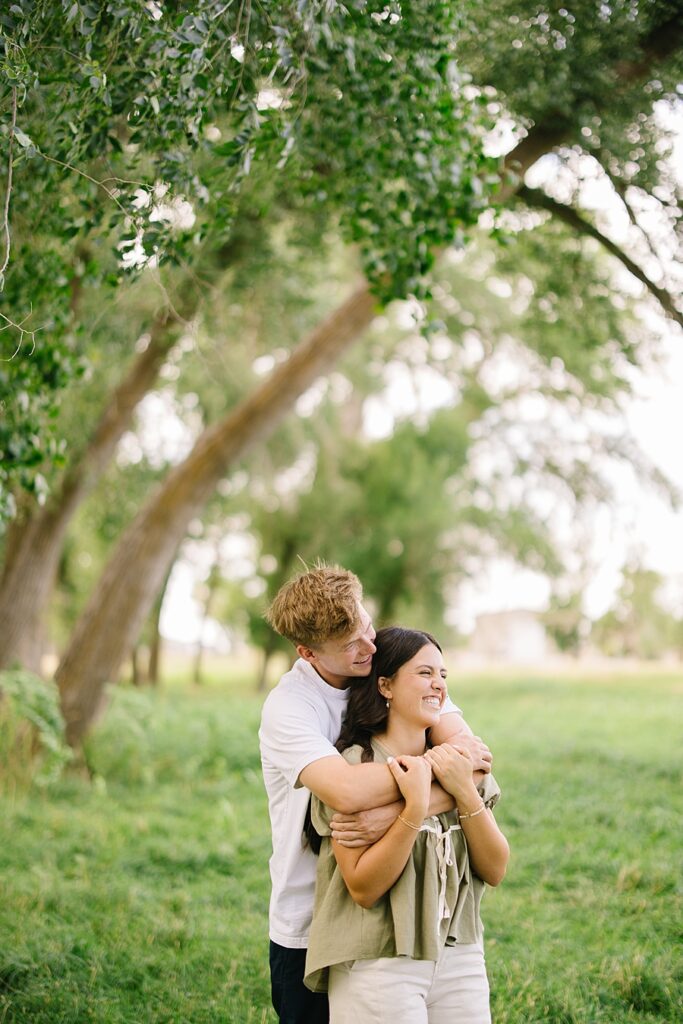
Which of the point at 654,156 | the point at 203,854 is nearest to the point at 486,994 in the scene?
the point at 203,854

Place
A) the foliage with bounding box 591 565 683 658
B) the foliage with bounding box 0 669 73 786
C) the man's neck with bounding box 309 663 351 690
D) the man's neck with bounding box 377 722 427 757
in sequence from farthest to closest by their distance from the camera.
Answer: the foliage with bounding box 591 565 683 658
the foliage with bounding box 0 669 73 786
the man's neck with bounding box 309 663 351 690
the man's neck with bounding box 377 722 427 757

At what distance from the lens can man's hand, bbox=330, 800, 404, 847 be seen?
9.46 feet

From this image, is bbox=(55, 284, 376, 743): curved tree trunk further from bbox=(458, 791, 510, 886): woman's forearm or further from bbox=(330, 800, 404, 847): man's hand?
bbox=(330, 800, 404, 847): man's hand

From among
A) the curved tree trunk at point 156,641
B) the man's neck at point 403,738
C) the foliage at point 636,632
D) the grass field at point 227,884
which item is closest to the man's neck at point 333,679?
the man's neck at point 403,738

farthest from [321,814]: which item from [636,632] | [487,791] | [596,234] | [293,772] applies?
[636,632]

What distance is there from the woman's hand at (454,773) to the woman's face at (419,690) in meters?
0.17

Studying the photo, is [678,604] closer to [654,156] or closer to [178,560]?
[178,560]

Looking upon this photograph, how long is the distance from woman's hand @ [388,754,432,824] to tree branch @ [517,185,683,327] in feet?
17.6

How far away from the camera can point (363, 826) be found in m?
2.88

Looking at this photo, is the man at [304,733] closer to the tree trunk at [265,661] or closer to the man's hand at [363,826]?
the man's hand at [363,826]

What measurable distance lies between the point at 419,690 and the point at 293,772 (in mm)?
507

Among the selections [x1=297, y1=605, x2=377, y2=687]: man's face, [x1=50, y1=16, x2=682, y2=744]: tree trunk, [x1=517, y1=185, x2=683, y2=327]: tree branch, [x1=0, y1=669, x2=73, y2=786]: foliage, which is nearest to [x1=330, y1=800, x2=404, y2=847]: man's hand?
[x1=297, y1=605, x2=377, y2=687]: man's face

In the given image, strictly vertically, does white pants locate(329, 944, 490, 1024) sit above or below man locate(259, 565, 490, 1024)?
below

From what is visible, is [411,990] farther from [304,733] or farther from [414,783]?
[304,733]
